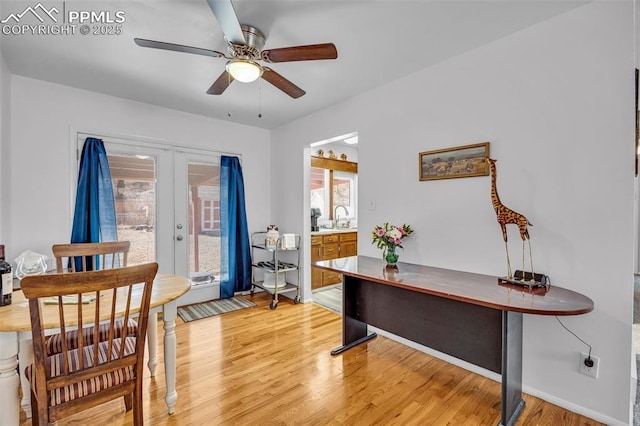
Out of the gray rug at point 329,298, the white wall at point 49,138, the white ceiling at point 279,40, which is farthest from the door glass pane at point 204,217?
the gray rug at point 329,298

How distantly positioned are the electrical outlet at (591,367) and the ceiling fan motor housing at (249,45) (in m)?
2.89

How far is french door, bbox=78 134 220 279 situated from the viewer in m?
3.42

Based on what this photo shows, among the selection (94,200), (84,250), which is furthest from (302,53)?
(94,200)

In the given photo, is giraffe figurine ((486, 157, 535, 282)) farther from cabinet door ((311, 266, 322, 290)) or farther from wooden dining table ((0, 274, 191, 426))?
cabinet door ((311, 266, 322, 290))

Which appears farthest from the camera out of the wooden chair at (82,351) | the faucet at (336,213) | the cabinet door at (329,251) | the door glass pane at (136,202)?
the faucet at (336,213)

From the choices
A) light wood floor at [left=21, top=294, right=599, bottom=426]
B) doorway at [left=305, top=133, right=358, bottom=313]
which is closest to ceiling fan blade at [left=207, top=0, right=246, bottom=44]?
doorway at [left=305, top=133, right=358, bottom=313]

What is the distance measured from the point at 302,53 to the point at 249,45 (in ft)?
1.20

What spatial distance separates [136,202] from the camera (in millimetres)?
3486

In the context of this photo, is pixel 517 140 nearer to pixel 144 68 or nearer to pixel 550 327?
pixel 550 327

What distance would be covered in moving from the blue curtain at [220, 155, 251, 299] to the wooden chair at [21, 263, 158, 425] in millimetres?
2523

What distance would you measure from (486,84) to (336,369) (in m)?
2.54

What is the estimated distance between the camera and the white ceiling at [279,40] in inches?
71.8

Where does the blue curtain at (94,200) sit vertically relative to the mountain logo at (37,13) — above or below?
below

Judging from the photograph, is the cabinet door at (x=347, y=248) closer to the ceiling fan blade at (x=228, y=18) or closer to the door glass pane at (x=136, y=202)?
the door glass pane at (x=136, y=202)
